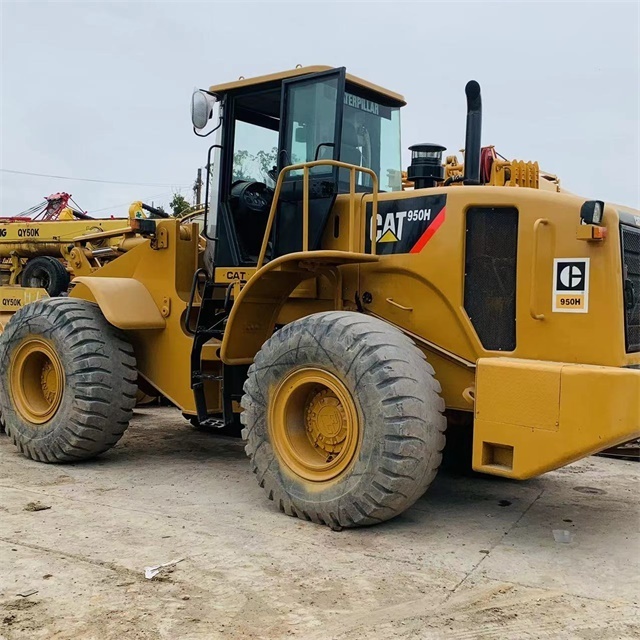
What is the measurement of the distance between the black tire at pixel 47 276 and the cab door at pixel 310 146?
697 centimetres

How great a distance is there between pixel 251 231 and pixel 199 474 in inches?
78.3

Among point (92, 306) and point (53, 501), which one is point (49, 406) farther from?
point (53, 501)

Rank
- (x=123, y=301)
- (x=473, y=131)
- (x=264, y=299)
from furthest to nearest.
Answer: (x=123, y=301) < (x=264, y=299) < (x=473, y=131)

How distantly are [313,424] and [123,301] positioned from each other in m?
2.32

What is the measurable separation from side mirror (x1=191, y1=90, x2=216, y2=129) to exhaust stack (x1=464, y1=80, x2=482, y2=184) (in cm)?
212

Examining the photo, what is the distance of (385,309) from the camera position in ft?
18.0

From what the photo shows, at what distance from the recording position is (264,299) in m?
5.86

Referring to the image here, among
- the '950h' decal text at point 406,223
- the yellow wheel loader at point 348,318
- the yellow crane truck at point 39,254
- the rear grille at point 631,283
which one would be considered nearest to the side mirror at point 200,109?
the yellow wheel loader at point 348,318

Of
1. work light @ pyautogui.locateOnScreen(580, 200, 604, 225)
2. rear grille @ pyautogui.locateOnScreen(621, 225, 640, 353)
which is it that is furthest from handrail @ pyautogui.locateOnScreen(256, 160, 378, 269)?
rear grille @ pyautogui.locateOnScreen(621, 225, 640, 353)

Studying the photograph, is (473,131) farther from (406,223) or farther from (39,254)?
(39,254)

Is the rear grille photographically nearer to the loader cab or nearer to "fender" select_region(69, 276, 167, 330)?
the loader cab

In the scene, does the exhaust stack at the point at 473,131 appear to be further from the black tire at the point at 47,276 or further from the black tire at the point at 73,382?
the black tire at the point at 47,276

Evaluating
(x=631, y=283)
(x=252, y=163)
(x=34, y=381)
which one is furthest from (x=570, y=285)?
(x=34, y=381)

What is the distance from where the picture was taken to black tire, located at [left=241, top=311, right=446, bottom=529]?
14.8ft
